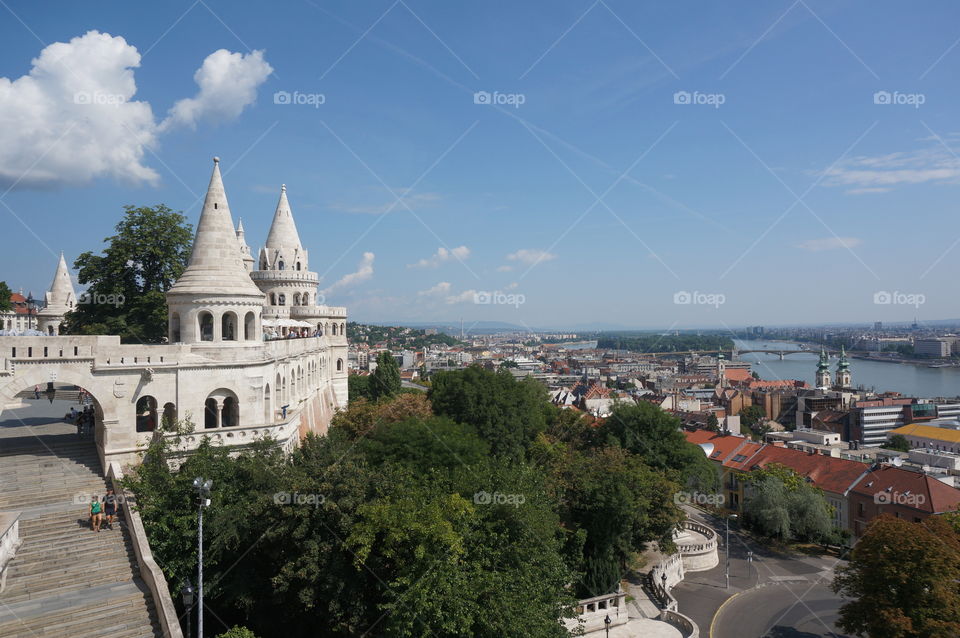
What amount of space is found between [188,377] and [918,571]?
75.4ft

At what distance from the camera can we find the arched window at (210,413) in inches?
801

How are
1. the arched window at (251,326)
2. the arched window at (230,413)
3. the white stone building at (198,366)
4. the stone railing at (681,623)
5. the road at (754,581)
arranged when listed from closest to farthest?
1. the white stone building at (198,366)
2. the arched window at (230,413)
3. the arched window at (251,326)
4. the stone railing at (681,623)
5. the road at (754,581)

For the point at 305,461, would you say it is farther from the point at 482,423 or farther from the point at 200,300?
the point at 482,423

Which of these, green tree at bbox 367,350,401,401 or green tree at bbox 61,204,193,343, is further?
green tree at bbox 367,350,401,401

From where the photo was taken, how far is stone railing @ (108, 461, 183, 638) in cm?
1239

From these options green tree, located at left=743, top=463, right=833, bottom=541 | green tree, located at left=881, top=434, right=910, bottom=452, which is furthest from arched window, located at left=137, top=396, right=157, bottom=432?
green tree, located at left=881, top=434, right=910, bottom=452

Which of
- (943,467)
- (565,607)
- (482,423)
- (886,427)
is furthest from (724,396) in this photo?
(565,607)

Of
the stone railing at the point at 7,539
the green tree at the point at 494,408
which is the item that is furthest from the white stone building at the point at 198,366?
the green tree at the point at 494,408

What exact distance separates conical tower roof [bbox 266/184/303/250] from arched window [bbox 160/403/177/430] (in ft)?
58.3

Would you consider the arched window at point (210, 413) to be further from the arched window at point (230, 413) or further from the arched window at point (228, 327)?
the arched window at point (228, 327)

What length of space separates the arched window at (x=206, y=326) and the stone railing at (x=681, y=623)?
17.8 m

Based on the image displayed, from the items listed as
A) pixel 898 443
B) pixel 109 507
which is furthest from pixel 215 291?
pixel 898 443

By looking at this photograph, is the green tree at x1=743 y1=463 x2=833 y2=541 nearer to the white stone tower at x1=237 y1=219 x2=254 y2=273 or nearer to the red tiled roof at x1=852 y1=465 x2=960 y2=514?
the red tiled roof at x1=852 y1=465 x2=960 y2=514

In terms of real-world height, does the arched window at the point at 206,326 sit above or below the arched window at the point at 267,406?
above
